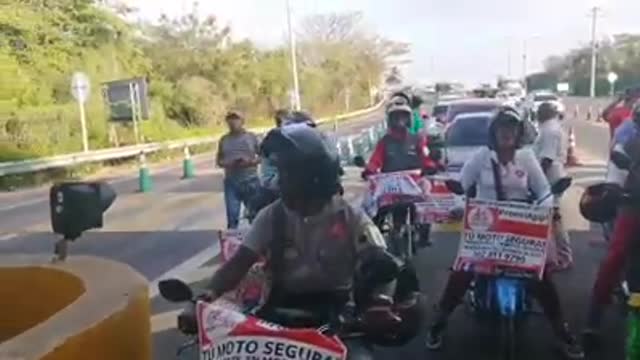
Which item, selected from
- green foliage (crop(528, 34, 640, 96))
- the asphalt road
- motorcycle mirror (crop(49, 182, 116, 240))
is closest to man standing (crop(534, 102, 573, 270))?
the asphalt road

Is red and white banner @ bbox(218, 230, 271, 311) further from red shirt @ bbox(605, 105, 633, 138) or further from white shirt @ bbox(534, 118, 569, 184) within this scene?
red shirt @ bbox(605, 105, 633, 138)

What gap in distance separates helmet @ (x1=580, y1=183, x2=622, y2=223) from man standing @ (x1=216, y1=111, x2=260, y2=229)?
642cm

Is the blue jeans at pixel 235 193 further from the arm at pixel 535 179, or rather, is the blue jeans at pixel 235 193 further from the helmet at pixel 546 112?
the arm at pixel 535 179

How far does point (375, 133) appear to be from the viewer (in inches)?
1217

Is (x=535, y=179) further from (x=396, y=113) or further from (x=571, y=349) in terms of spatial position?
(x=396, y=113)

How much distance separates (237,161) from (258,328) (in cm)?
921

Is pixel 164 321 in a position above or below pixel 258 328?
below

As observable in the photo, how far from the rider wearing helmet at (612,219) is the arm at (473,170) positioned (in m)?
0.98

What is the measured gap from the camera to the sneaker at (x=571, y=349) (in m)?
6.85

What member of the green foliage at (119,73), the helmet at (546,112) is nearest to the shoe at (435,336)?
the helmet at (546,112)

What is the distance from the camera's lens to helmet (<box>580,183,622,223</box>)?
5.89 meters

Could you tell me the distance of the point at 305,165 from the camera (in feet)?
12.5

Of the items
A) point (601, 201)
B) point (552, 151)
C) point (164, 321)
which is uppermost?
point (601, 201)

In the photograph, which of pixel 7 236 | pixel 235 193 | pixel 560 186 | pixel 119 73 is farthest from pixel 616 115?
pixel 119 73
